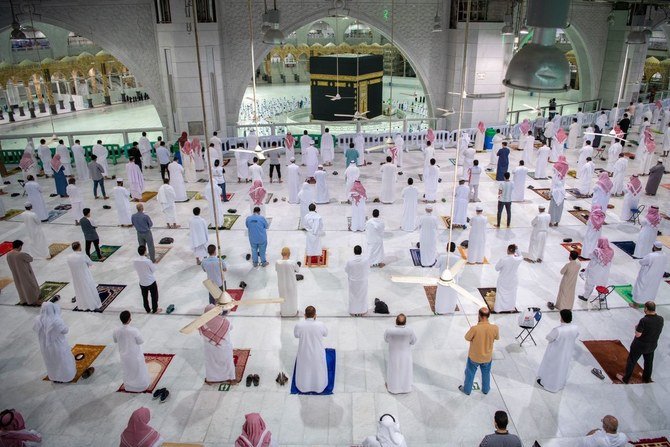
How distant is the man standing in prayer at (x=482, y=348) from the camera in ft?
19.7

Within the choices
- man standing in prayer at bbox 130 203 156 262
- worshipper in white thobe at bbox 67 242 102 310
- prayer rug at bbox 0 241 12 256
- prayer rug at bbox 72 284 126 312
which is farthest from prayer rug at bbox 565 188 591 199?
prayer rug at bbox 0 241 12 256

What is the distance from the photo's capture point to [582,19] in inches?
839

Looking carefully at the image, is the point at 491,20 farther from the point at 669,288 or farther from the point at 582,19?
the point at 669,288

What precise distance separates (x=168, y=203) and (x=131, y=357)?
539 centimetres

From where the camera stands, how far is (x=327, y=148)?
15812mm

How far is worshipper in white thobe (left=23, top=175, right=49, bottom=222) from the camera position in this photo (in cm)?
1150

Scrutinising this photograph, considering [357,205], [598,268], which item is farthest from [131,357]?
[598,268]

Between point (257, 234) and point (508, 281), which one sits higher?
point (257, 234)

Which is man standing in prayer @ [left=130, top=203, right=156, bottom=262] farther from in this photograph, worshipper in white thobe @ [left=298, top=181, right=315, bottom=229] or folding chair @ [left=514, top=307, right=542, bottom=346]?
folding chair @ [left=514, top=307, right=542, bottom=346]

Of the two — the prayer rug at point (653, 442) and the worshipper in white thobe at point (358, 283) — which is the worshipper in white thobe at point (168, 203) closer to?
the worshipper in white thobe at point (358, 283)

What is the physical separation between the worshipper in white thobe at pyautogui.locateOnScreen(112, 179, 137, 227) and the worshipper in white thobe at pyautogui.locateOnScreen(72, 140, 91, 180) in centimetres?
399

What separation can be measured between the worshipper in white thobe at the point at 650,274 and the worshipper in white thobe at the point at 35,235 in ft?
36.3

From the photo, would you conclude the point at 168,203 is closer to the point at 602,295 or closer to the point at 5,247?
the point at 5,247

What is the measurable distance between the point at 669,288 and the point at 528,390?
432cm
